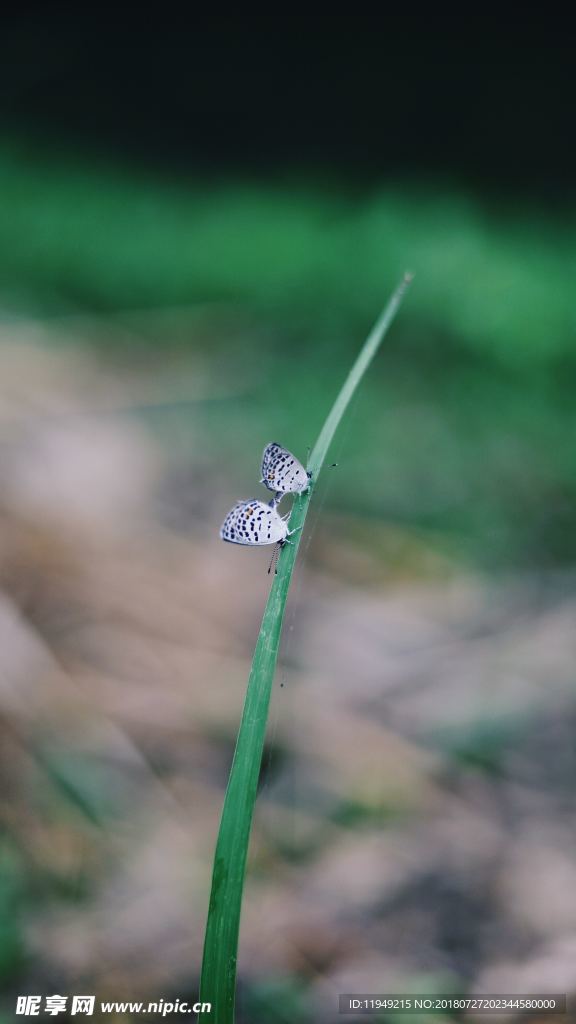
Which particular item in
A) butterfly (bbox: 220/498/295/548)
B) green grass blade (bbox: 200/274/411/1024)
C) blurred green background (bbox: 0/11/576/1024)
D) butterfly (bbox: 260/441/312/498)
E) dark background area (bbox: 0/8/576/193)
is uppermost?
dark background area (bbox: 0/8/576/193)

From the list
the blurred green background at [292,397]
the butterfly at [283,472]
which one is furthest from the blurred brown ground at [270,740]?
the butterfly at [283,472]

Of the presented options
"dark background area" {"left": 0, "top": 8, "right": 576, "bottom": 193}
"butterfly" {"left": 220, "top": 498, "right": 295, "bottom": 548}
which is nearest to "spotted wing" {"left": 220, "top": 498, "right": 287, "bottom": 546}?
"butterfly" {"left": 220, "top": 498, "right": 295, "bottom": 548}

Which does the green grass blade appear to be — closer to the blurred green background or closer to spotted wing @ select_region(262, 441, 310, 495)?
spotted wing @ select_region(262, 441, 310, 495)

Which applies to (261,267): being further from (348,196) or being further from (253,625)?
(253,625)

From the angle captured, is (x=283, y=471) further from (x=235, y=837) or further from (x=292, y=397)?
(x=292, y=397)

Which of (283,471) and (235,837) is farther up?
(283,471)

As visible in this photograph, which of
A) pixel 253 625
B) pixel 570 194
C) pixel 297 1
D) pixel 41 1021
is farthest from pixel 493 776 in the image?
pixel 297 1

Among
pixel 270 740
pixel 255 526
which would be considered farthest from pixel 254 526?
pixel 270 740
